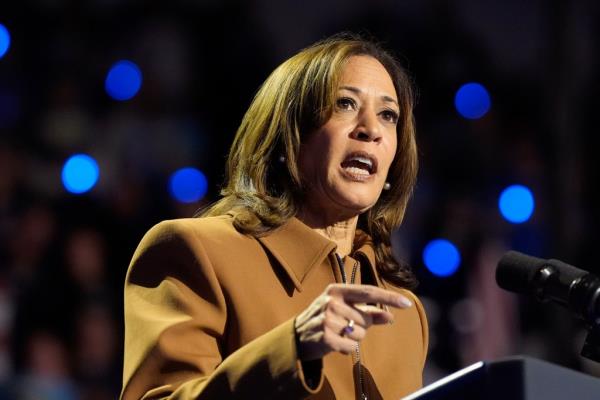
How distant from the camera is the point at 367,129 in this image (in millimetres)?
2328

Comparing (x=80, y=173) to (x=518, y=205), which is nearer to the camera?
(x=80, y=173)

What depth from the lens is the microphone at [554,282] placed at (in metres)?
1.73

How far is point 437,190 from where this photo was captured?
5852 millimetres

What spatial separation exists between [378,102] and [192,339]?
713 mm

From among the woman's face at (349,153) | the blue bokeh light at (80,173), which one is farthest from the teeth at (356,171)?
the blue bokeh light at (80,173)

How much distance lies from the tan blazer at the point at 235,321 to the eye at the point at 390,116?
30 cm

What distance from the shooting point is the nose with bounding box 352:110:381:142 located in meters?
2.33

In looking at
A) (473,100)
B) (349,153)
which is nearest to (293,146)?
(349,153)

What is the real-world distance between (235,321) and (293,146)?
0.45 meters

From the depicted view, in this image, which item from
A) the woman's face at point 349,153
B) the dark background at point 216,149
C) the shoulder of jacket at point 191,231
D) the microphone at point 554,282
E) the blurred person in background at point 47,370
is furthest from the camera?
the dark background at point 216,149

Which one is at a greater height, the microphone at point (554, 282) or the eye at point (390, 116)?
the eye at point (390, 116)

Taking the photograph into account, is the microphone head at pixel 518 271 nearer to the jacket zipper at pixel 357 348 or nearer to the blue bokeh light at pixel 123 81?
the jacket zipper at pixel 357 348

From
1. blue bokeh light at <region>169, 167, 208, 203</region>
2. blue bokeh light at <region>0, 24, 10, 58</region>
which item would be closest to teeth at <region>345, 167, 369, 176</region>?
blue bokeh light at <region>169, 167, 208, 203</region>

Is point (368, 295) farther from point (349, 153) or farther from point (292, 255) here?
point (349, 153)
